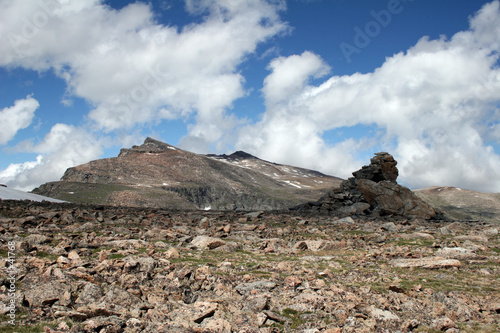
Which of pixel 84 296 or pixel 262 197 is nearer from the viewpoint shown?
pixel 84 296

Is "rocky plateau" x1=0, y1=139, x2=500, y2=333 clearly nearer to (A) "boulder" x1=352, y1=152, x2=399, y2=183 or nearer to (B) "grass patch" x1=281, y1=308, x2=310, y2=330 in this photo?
(B) "grass patch" x1=281, y1=308, x2=310, y2=330

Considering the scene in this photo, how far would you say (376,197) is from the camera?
39125 mm

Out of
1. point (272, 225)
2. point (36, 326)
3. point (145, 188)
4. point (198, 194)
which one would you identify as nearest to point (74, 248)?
point (36, 326)

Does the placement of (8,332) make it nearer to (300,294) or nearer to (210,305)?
(210,305)

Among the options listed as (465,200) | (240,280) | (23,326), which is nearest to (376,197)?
(240,280)

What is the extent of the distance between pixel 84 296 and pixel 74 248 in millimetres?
5806

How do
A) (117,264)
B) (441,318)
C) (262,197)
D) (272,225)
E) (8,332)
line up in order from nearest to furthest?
(8,332)
(441,318)
(117,264)
(272,225)
(262,197)

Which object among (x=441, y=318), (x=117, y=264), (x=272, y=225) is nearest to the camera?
(x=441, y=318)

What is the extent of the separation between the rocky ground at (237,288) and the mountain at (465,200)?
67.6 meters

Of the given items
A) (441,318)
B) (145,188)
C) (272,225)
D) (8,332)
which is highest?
(145,188)

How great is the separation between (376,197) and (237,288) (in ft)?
105

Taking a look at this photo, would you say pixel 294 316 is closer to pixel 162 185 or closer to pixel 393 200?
pixel 393 200

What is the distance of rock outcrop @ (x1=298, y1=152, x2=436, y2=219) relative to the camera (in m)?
37.7

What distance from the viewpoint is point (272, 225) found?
83.4 feet
